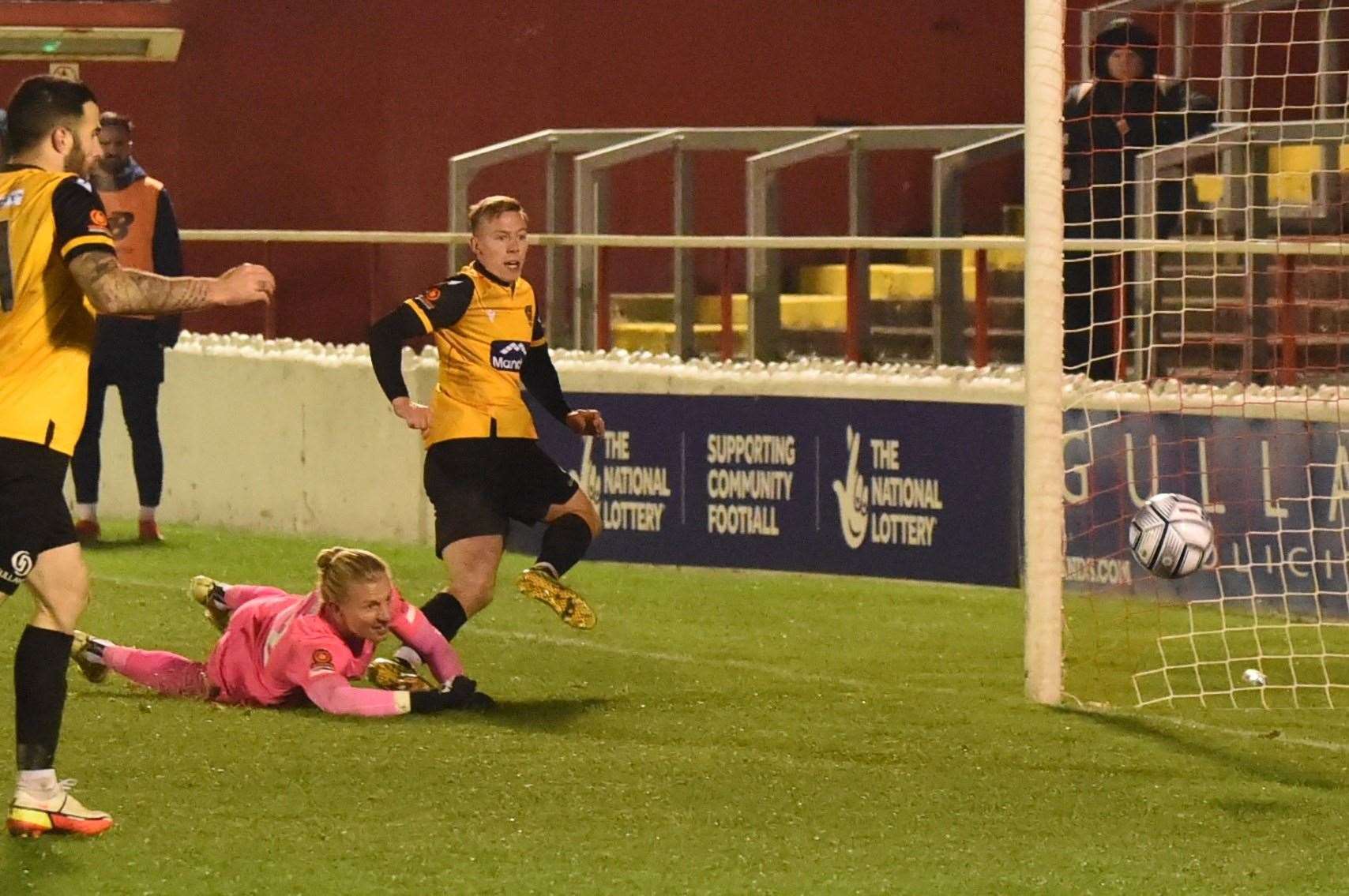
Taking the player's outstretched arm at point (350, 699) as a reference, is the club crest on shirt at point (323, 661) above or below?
above

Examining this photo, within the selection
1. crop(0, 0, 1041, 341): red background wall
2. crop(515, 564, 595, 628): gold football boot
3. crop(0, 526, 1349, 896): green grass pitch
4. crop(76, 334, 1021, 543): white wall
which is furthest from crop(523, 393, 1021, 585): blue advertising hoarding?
crop(0, 0, 1041, 341): red background wall

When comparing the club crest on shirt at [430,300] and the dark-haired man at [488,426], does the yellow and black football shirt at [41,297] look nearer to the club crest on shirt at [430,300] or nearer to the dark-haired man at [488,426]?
the dark-haired man at [488,426]

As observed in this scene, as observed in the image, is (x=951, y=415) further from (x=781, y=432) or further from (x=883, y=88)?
(x=883, y=88)

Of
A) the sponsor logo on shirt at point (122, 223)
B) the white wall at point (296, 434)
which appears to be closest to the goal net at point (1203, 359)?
the white wall at point (296, 434)

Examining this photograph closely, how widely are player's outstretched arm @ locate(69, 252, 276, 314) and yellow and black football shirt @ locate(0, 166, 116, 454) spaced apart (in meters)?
0.06

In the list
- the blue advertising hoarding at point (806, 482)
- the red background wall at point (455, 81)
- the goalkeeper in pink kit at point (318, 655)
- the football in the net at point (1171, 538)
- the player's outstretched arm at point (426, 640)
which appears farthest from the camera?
the red background wall at point (455, 81)

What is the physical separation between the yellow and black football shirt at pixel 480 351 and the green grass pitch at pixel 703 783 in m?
0.87

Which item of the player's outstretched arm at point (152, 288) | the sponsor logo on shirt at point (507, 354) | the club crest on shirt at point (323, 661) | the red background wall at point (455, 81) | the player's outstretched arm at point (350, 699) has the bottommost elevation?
the player's outstretched arm at point (350, 699)

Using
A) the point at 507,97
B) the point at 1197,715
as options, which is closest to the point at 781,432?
the point at 1197,715

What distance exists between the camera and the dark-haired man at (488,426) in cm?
812

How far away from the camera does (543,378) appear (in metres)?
8.55

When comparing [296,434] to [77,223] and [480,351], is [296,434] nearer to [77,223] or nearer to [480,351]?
[480,351]

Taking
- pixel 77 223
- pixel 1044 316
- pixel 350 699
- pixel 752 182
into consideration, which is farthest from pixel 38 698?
pixel 752 182

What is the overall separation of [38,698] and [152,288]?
0.97 m
